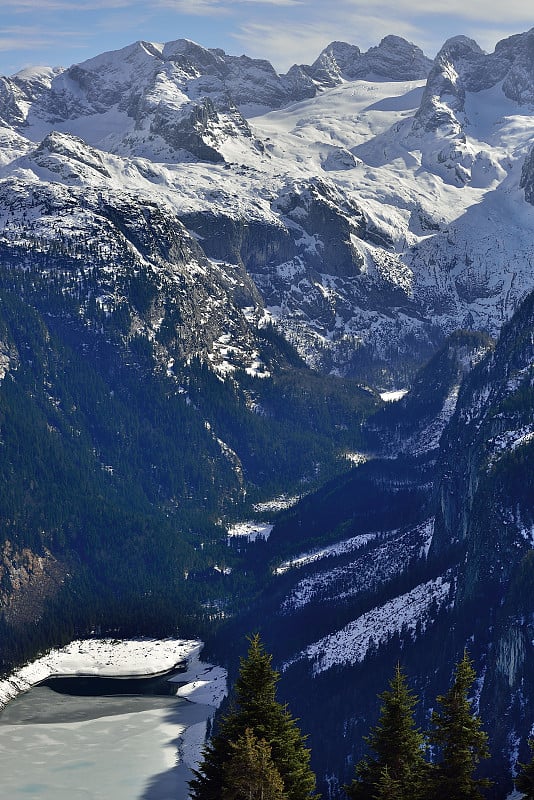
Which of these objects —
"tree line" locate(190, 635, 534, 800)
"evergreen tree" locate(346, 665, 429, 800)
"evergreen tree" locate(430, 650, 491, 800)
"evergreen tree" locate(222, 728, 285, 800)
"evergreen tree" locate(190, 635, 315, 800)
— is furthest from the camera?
"evergreen tree" locate(346, 665, 429, 800)

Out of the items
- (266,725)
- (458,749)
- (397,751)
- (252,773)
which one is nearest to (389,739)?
(397,751)

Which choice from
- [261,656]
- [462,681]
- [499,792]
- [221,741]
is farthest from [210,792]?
[499,792]

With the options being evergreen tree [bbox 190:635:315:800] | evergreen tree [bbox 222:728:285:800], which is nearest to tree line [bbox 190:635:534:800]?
evergreen tree [bbox 190:635:315:800]

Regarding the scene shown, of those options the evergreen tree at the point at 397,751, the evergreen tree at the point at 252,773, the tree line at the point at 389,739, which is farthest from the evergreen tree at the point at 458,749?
the evergreen tree at the point at 252,773

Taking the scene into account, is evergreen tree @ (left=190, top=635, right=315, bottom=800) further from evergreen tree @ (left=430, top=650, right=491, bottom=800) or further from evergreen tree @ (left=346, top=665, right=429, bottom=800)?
evergreen tree @ (left=430, top=650, right=491, bottom=800)

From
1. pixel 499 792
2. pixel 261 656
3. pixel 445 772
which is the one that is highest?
pixel 261 656

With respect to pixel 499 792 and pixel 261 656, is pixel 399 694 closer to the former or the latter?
pixel 261 656

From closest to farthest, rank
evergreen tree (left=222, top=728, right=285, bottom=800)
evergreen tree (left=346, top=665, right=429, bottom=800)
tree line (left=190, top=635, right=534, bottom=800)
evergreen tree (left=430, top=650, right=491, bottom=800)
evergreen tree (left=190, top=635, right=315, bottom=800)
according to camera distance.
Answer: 1. evergreen tree (left=222, top=728, right=285, bottom=800)
2. evergreen tree (left=430, top=650, right=491, bottom=800)
3. tree line (left=190, top=635, right=534, bottom=800)
4. evergreen tree (left=190, top=635, right=315, bottom=800)
5. evergreen tree (left=346, top=665, right=429, bottom=800)
